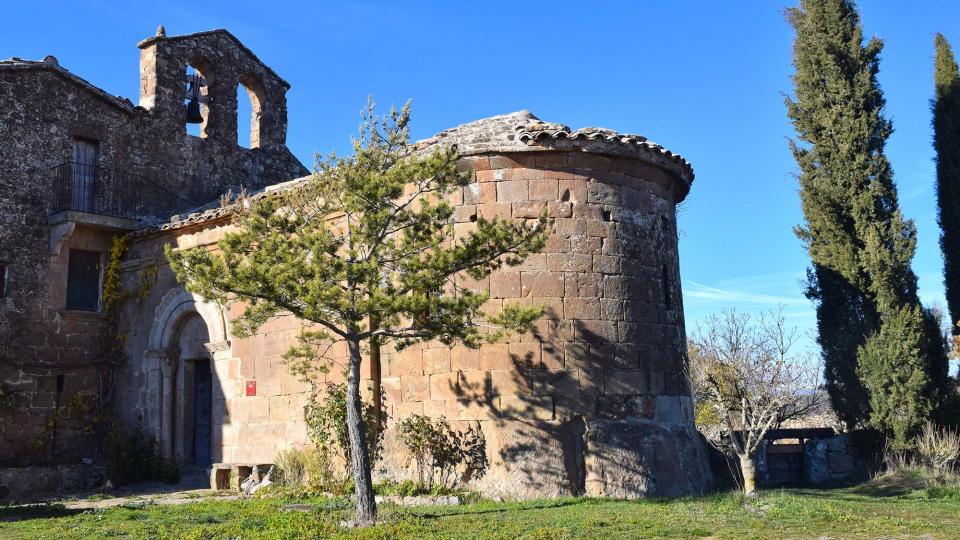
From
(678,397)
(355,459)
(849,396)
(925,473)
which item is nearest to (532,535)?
(355,459)

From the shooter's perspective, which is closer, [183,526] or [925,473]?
[183,526]

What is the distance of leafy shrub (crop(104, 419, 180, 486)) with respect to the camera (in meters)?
13.1

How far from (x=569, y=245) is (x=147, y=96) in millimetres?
9942

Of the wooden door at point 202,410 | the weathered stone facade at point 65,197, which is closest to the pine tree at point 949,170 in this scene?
the wooden door at point 202,410

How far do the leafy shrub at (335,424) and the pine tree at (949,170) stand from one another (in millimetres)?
11005

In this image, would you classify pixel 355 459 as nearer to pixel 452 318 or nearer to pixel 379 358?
pixel 452 318

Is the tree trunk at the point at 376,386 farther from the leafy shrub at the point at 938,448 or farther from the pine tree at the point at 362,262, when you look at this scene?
the leafy shrub at the point at 938,448

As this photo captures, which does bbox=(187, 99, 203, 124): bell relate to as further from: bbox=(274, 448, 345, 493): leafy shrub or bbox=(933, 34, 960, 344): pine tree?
bbox=(933, 34, 960, 344): pine tree

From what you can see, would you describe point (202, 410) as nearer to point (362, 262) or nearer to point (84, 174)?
point (84, 174)

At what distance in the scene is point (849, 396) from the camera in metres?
13.5

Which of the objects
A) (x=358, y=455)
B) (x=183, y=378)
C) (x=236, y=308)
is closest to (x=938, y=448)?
(x=358, y=455)

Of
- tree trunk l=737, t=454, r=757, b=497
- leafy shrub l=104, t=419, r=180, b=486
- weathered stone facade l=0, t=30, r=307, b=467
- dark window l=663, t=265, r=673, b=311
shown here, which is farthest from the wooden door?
tree trunk l=737, t=454, r=757, b=497

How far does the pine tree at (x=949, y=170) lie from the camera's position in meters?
15.4

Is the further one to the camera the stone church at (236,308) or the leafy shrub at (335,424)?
the leafy shrub at (335,424)
